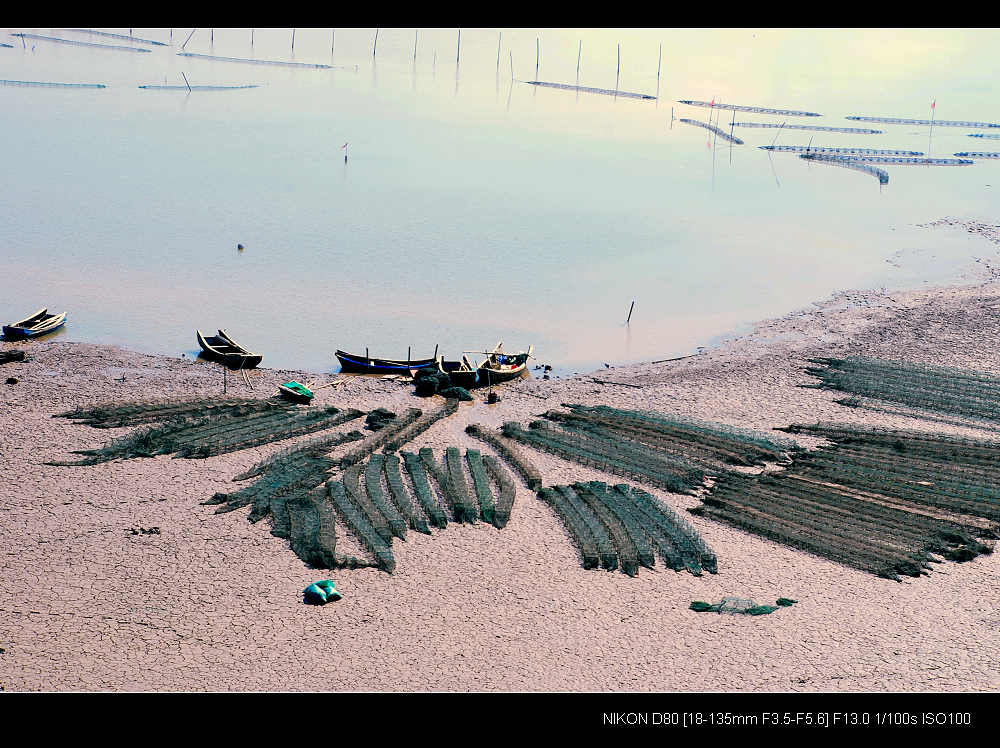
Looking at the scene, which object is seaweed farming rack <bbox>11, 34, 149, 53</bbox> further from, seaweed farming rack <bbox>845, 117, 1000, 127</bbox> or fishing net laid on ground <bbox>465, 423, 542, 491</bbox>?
fishing net laid on ground <bbox>465, 423, 542, 491</bbox>

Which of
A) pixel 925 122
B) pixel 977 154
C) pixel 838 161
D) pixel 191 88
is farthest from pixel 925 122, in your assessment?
pixel 191 88

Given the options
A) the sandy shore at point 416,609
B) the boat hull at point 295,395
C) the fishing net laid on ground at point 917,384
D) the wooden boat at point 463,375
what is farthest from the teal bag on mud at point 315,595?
the fishing net laid on ground at point 917,384

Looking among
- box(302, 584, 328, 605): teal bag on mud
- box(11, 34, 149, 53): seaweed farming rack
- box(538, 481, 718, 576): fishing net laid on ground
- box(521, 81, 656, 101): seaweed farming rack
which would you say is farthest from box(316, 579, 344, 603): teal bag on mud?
box(11, 34, 149, 53): seaweed farming rack

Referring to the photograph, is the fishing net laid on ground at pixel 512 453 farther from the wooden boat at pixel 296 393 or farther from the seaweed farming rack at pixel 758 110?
the seaweed farming rack at pixel 758 110

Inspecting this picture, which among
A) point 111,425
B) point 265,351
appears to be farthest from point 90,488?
point 265,351

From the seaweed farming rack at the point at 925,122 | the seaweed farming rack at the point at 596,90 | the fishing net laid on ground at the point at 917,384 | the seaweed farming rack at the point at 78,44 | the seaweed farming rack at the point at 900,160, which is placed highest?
the seaweed farming rack at the point at 78,44

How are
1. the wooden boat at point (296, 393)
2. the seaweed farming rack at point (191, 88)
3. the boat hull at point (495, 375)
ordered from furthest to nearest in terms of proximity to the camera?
the seaweed farming rack at point (191, 88) < the boat hull at point (495, 375) < the wooden boat at point (296, 393)

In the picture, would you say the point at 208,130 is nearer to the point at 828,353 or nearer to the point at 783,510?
the point at 828,353
